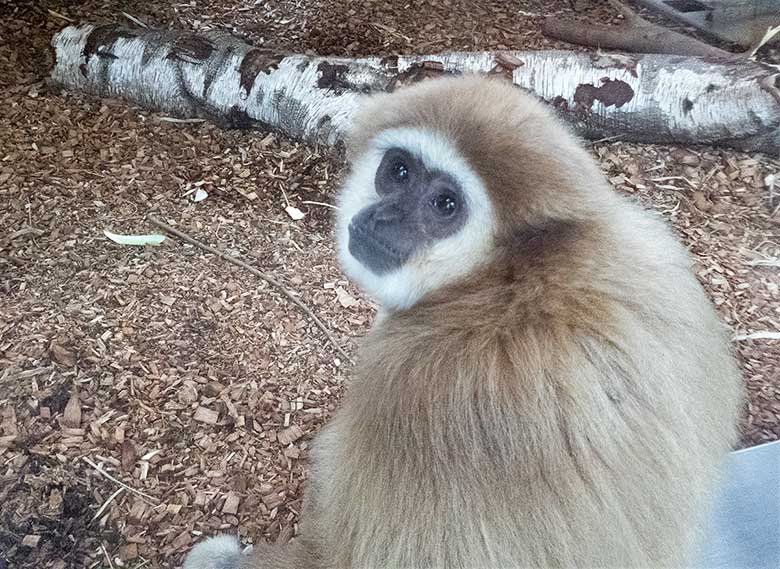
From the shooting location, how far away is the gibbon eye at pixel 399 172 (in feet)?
7.34

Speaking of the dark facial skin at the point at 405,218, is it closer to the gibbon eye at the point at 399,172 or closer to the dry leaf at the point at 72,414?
the gibbon eye at the point at 399,172

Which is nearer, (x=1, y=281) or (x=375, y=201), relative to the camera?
(x=375, y=201)

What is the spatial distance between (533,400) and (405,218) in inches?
29.9

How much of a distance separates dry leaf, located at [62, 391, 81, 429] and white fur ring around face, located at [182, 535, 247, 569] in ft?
2.37

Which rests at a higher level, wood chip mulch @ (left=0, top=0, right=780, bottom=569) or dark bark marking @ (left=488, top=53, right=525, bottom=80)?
dark bark marking @ (left=488, top=53, right=525, bottom=80)

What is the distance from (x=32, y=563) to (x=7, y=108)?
2.94 meters

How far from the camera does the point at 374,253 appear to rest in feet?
7.26

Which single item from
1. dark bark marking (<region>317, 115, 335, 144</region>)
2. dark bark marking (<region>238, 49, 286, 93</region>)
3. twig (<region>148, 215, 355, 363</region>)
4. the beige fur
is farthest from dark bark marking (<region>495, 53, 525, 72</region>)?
the beige fur

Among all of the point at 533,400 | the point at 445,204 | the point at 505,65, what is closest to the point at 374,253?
the point at 445,204

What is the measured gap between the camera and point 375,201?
93.0 inches

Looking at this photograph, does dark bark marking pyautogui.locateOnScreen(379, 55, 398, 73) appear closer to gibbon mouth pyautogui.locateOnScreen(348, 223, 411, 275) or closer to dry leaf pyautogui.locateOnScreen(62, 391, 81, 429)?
gibbon mouth pyautogui.locateOnScreen(348, 223, 411, 275)

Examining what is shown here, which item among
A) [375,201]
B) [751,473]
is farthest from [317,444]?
[751,473]

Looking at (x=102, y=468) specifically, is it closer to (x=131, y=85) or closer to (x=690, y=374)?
(x=690, y=374)

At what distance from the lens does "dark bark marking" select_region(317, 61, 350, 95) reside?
13.7 feet
